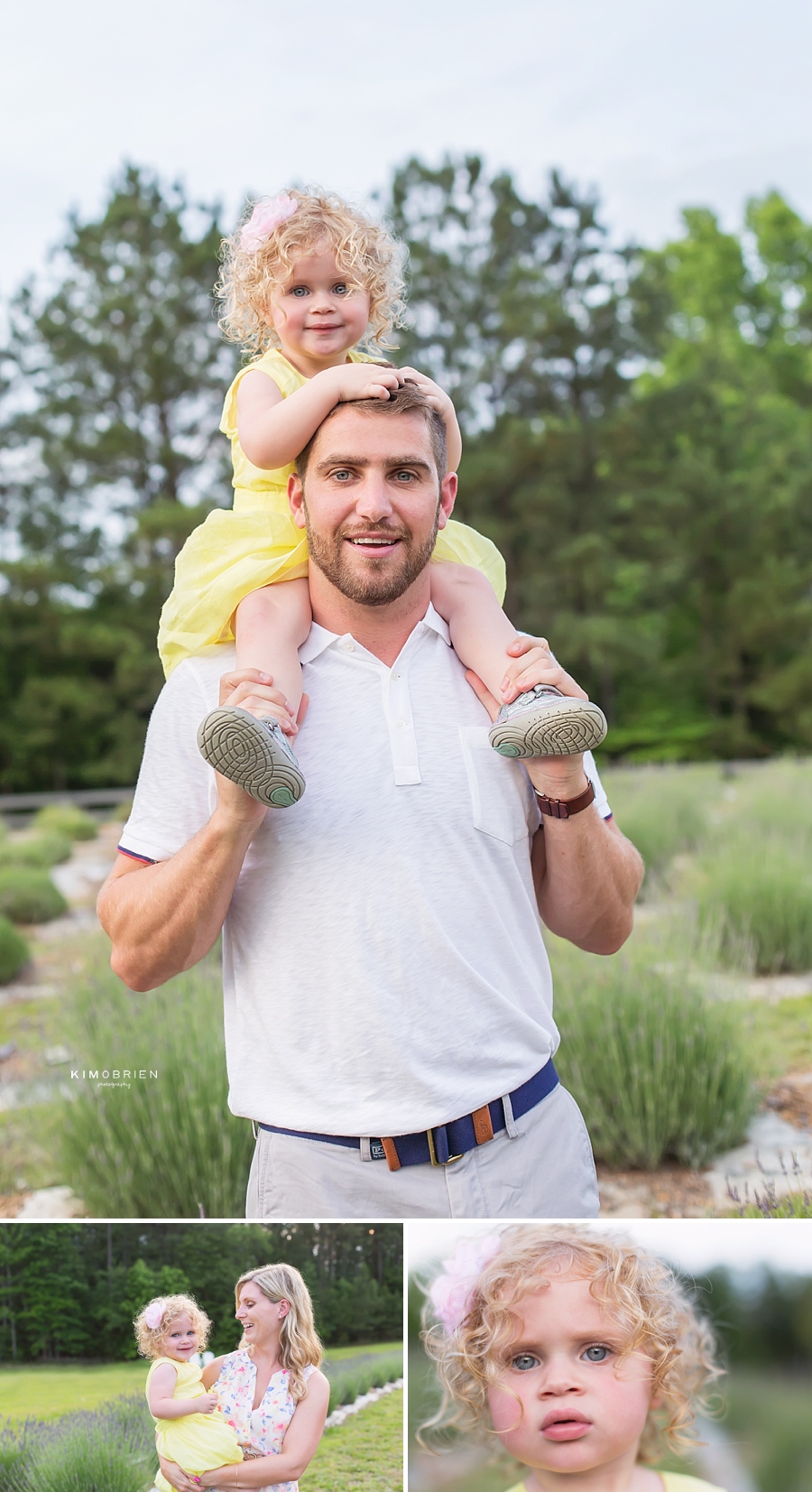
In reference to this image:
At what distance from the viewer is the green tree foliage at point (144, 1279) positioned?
1.73 m

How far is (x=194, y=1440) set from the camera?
1.70 meters

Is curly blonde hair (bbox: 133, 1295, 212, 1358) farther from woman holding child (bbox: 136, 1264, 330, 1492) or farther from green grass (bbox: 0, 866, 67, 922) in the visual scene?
green grass (bbox: 0, 866, 67, 922)

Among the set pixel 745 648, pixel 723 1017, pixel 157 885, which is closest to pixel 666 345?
pixel 745 648

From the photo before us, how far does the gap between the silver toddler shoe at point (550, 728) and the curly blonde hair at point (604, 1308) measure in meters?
0.66

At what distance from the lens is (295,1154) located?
5.75ft

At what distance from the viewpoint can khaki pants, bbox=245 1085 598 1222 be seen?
1.74 meters

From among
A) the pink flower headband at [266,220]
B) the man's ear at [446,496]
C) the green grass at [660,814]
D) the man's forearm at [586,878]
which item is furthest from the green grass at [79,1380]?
the green grass at [660,814]

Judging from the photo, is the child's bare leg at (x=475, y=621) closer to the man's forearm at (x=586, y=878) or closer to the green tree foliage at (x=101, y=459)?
the man's forearm at (x=586, y=878)

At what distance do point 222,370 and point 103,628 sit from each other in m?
5.12

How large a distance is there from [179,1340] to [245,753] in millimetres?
859

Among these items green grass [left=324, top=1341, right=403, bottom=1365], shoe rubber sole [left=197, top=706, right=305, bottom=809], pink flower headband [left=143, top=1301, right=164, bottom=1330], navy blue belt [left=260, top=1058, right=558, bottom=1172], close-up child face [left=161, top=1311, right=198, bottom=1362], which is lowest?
green grass [left=324, top=1341, right=403, bottom=1365]

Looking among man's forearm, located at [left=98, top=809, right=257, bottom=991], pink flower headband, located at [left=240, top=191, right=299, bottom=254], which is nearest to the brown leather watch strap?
man's forearm, located at [left=98, top=809, right=257, bottom=991]

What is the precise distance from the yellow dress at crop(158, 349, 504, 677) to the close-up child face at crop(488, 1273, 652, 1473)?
1.13 meters

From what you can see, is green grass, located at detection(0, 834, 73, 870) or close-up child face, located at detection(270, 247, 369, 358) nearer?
close-up child face, located at detection(270, 247, 369, 358)
